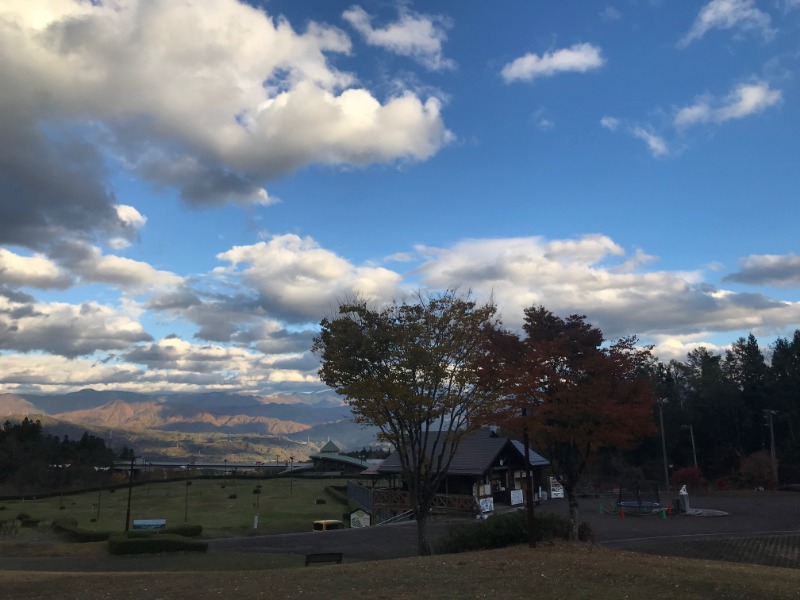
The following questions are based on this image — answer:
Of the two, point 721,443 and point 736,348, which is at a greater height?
point 736,348

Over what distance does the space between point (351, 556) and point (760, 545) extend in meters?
17.7

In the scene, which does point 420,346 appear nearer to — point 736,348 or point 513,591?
point 513,591

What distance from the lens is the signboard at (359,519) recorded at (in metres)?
43.5

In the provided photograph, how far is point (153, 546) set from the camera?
28.5m

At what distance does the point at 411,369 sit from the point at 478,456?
24.8 m

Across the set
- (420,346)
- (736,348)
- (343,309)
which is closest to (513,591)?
(420,346)

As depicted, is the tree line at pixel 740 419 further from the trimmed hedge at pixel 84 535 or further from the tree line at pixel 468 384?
the trimmed hedge at pixel 84 535

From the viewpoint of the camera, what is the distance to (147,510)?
53750mm

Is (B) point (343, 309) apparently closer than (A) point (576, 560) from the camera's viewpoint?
No

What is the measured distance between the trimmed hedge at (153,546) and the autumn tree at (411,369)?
11887mm

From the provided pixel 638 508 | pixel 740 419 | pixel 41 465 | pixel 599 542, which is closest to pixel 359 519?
pixel 638 508

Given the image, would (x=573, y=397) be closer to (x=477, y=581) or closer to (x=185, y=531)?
(x=477, y=581)

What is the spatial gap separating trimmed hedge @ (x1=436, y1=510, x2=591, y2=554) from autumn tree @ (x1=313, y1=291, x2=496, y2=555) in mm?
1658

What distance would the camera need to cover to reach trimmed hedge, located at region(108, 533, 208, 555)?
2834 cm
